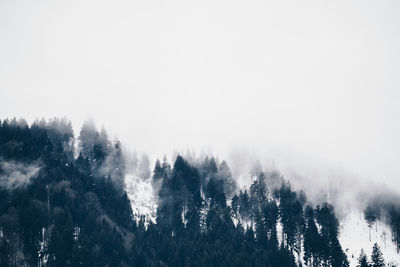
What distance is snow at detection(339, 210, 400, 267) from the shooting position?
378ft

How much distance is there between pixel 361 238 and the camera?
124 meters

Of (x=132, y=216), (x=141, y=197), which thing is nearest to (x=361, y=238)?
(x=141, y=197)

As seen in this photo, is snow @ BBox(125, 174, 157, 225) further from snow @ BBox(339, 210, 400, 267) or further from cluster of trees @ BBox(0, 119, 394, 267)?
snow @ BBox(339, 210, 400, 267)

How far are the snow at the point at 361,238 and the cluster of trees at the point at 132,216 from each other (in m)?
7.45

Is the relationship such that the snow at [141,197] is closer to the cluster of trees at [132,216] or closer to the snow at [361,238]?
the cluster of trees at [132,216]

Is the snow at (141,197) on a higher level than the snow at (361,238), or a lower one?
higher

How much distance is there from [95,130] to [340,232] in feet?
267

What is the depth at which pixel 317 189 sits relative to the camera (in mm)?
146875

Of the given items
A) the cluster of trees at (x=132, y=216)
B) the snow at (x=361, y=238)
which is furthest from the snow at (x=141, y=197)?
the snow at (x=361, y=238)

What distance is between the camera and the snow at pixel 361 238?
378 feet

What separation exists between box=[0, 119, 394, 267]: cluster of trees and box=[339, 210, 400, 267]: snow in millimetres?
7454

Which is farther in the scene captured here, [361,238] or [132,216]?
[361,238]

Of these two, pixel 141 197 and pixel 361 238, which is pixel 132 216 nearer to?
pixel 141 197

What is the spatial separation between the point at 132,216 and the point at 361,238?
67.5 m
